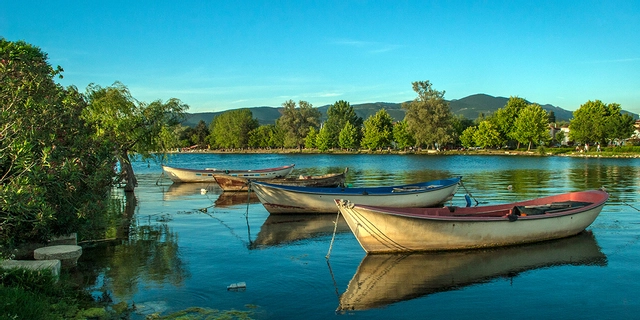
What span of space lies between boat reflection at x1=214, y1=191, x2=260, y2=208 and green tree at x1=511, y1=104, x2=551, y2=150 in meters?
80.7

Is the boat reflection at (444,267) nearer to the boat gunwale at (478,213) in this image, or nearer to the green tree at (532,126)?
the boat gunwale at (478,213)

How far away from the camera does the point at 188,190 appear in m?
34.7

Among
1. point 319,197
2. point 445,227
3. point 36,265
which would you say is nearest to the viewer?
point 36,265

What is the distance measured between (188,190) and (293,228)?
17681mm

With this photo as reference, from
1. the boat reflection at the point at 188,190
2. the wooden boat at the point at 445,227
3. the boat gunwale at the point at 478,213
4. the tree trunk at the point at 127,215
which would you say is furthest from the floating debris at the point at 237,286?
the boat reflection at the point at 188,190

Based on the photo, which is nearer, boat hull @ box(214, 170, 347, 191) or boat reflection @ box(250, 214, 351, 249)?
boat reflection @ box(250, 214, 351, 249)

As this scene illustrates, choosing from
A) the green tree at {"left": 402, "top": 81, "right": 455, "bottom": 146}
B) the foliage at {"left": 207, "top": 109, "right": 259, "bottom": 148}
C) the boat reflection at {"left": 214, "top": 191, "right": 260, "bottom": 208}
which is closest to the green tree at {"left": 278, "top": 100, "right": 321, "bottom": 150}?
the foliage at {"left": 207, "top": 109, "right": 259, "bottom": 148}

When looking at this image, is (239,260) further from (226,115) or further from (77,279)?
(226,115)

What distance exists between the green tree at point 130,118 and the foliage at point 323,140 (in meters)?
102

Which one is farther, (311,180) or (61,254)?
(311,180)

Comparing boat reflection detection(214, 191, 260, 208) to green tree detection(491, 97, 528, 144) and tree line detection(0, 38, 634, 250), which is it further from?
green tree detection(491, 97, 528, 144)

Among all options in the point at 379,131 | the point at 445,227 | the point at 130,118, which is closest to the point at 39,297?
the point at 445,227

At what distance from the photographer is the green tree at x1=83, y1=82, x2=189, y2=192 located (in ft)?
87.0

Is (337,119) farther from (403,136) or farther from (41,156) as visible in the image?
(41,156)
